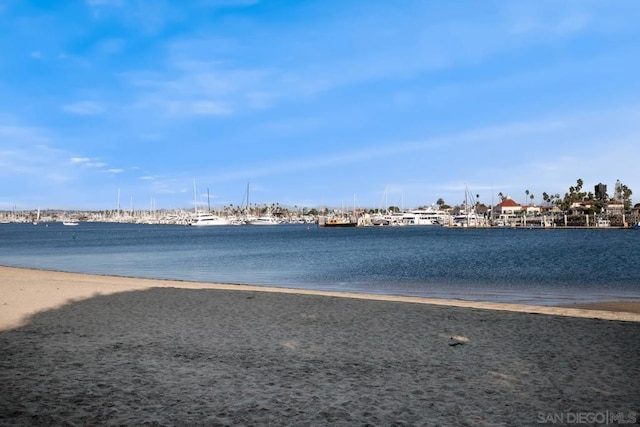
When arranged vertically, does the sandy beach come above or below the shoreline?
above

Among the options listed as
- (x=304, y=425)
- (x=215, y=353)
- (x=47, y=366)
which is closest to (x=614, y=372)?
(x=304, y=425)

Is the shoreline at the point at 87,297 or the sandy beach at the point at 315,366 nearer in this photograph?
the sandy beach at the point at 315,366

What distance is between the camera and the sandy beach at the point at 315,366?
20.3 ft

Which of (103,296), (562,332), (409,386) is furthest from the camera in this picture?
(103,296)

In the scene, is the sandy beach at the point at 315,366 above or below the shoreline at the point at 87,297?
above

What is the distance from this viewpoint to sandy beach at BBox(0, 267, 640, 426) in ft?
20.3

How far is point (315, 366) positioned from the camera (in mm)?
8484

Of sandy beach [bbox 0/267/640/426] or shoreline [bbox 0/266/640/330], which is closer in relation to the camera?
sandy beach [bbox 0/267/640/426]

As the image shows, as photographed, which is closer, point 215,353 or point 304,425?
point 304,425

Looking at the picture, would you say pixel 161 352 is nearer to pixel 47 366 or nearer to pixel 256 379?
pixel 47 366

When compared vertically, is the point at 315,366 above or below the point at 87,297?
above

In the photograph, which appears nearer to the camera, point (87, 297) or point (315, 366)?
point (315, 366)

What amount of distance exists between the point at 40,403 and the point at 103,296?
42.0 ft

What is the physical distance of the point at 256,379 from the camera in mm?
7652
